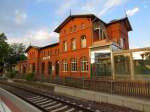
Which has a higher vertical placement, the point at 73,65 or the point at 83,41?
the point at 83,41

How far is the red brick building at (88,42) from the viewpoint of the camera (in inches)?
961

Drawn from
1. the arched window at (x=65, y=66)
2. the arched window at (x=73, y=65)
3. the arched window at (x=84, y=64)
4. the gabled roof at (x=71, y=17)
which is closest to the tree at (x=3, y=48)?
the gabled roof at (x=71, y=17)

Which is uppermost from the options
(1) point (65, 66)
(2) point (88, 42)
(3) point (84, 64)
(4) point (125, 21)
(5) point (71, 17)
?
(5) point (71, 17)

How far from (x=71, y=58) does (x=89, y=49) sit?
19.0 ft

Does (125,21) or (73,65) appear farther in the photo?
(125,21)

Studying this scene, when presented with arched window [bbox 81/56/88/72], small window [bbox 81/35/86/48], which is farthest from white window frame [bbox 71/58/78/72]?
small window [bbox 81/35/86/48]

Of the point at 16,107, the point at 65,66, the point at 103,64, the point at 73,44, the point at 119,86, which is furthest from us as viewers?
the point at 65,66

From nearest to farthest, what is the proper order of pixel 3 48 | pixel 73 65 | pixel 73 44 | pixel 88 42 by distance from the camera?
pixel 88 42 < pixel 73 65 < pixel 73 44 < pixel 3 48

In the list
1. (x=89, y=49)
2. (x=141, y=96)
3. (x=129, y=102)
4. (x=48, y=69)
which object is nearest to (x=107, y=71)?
(x=89, y=49)

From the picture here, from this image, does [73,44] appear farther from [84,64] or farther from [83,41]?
[84,64]

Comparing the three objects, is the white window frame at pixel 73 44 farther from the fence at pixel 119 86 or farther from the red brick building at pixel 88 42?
the fence at pixel 119 86

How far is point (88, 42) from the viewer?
94.3ft

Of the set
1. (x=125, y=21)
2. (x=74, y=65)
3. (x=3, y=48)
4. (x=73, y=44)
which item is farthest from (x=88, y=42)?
(x=3, y=48)

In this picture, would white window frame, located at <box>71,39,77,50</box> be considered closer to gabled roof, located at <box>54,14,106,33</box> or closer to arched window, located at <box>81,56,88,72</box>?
arched window, located at <box>81,56,88,72</box>
